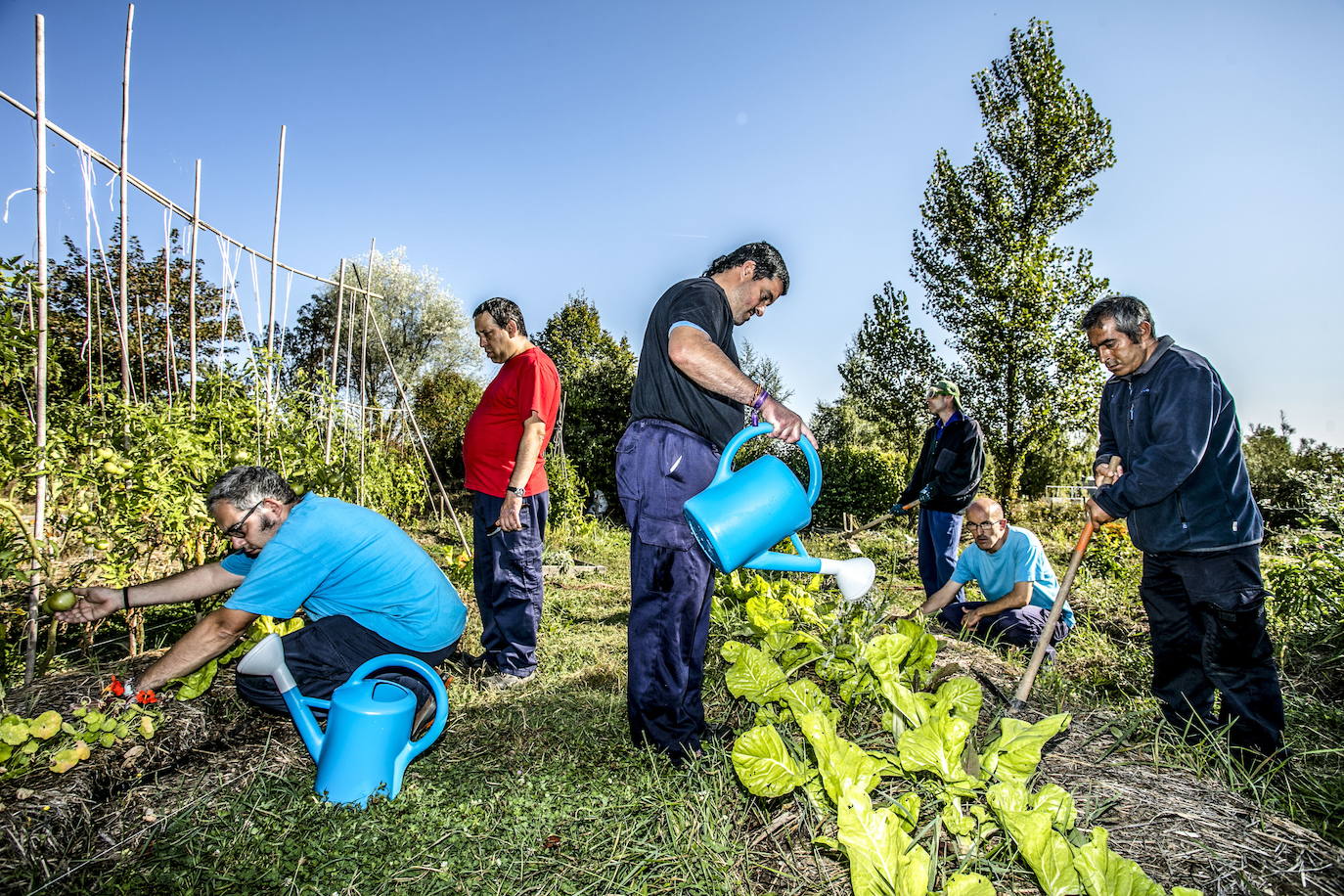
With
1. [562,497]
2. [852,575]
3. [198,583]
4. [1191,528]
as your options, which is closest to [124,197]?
[198,583]

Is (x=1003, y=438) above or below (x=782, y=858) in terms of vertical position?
above

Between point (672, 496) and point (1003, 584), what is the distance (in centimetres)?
216

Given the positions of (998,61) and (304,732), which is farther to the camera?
(998,61)

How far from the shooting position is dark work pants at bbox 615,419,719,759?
1731 millimetres

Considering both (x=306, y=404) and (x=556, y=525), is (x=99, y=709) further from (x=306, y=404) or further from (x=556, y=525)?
(x=556, y=525)

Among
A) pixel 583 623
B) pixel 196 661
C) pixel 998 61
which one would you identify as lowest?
pixel 583 623

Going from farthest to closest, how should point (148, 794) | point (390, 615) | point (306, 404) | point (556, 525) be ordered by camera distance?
point (556, 525)
point (306, 404)
point (390, 615)
point (148, 794)

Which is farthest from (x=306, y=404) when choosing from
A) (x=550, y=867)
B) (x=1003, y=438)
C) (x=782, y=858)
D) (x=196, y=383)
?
(x=1003, y=438)

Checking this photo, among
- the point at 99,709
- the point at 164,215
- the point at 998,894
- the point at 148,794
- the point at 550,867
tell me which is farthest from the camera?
the point at 164,215

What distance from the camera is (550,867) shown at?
4.61 feet

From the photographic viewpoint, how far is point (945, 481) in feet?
11.8

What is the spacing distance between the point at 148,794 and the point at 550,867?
3.33 feet

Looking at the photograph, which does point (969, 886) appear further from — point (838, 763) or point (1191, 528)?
point (1191, 528)

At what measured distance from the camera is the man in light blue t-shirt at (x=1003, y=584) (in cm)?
294
